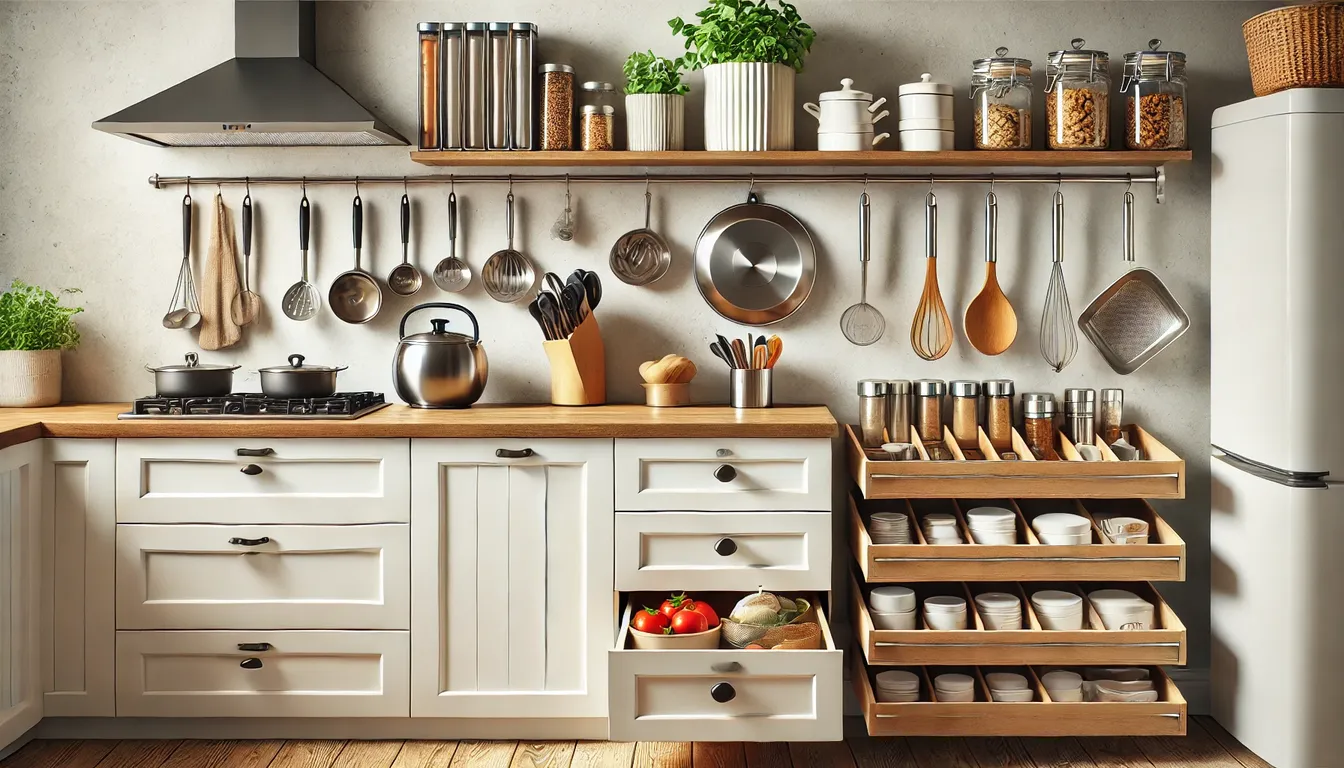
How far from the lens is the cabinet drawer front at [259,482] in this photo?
2523 mm

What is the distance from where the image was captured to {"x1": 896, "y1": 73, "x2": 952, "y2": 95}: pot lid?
2732 mm

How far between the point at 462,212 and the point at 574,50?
1.85 feet

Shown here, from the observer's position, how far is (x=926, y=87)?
273cm

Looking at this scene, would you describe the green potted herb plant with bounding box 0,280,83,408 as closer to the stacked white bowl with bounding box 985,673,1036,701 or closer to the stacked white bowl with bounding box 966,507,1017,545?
the stacked white bowl with bounding box 966,507,1017,545

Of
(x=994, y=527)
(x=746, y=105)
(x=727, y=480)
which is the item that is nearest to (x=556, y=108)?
(x=746, y=105)

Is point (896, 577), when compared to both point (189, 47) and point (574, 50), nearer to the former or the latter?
point (574, 50)

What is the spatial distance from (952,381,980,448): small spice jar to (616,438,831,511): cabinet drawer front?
1.73ft

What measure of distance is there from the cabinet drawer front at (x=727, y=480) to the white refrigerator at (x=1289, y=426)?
1.08 m

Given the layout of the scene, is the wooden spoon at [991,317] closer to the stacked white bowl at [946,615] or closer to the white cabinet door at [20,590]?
the stacked white bowl at [946,615]

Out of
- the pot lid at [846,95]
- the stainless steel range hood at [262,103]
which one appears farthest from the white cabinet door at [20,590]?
the pot lid at [846,95]

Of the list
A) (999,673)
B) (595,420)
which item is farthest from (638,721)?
(999,673)

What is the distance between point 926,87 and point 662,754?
1.87m

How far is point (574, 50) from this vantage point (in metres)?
2.93

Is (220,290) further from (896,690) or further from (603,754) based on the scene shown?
(896,690)
